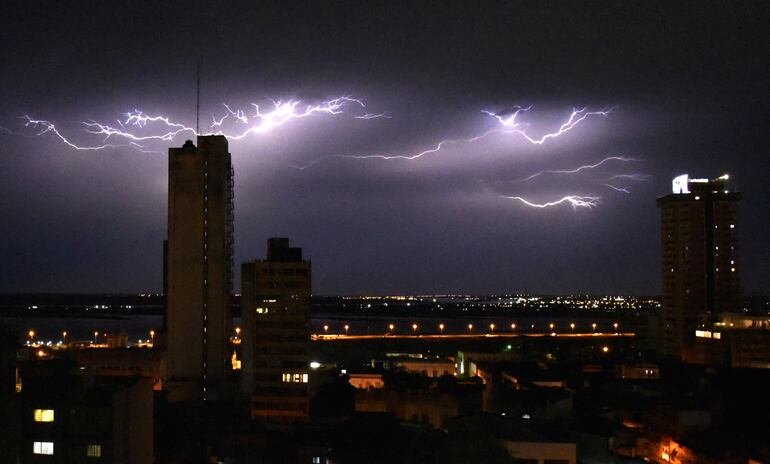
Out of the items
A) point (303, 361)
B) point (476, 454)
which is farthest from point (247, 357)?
point (476, 454)

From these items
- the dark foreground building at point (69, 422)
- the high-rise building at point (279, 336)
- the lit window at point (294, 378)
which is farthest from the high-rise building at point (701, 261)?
the dark foreground building at point (69, 422)

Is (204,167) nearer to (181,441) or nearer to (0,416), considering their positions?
(181,441)

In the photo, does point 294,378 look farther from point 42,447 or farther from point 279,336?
point 42,447

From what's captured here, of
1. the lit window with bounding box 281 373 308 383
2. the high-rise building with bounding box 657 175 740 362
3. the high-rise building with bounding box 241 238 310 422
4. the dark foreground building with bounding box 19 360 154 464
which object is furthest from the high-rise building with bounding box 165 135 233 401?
the high-rise building with bounding box 657 175 740 362

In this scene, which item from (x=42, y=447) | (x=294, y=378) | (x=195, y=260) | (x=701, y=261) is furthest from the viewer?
(x=701, y=261)

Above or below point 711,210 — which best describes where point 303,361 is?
below

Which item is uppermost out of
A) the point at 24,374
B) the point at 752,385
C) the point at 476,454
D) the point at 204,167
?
the point at 204,167

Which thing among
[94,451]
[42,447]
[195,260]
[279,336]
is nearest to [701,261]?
[279,336]

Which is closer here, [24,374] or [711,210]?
[24,374]
